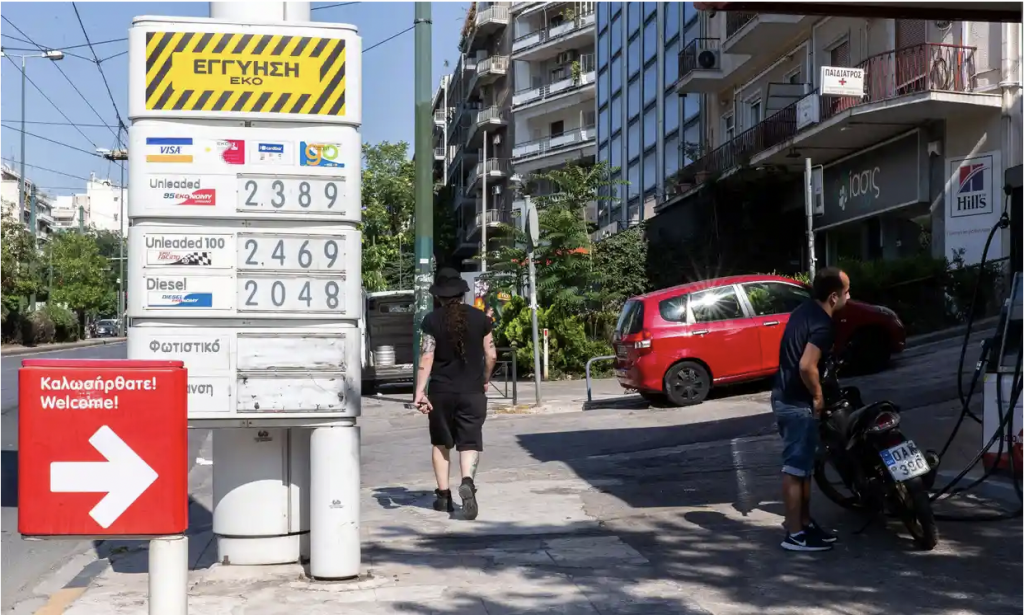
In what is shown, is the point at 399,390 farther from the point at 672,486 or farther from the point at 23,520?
the point at 23,520

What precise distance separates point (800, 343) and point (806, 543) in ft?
3.83

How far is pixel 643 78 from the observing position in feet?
131

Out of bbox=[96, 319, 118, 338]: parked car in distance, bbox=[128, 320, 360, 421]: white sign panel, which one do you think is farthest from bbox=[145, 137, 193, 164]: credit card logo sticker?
bbox=[96, 319, 118, 338]: parked car in distance

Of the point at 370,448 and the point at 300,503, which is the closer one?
the point at 300,503

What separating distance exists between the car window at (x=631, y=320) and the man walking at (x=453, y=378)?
698 cm

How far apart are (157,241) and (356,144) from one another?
118cm

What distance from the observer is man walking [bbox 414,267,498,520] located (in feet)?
26.0

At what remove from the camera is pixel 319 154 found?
5992 millimetres

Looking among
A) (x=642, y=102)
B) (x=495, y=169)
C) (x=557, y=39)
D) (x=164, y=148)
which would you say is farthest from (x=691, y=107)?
(x=164, y=148)

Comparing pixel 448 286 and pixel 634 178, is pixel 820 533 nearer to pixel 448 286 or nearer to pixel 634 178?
pixel 448 286

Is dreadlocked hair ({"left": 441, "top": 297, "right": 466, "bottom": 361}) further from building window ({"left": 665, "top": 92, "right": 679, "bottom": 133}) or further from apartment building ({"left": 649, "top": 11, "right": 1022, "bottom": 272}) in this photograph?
building window ({"left": 665, "top": 92, "right": 679, "bottom": 133})

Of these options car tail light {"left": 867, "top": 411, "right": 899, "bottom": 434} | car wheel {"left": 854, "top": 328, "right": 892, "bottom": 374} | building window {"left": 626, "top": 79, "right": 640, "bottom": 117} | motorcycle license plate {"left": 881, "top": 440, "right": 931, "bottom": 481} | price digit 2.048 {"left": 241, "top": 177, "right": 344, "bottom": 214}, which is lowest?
motorcycle license plate {"left": 881, "top": 440, "right": 931, "bottom": 481}

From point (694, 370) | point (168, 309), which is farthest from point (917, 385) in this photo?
point (168, 309)

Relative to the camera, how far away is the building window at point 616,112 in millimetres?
43938
